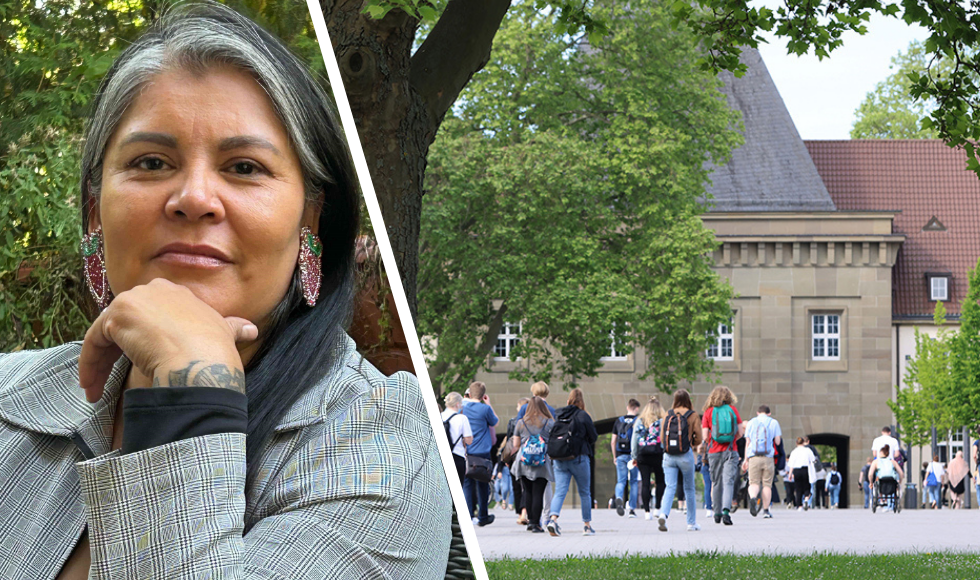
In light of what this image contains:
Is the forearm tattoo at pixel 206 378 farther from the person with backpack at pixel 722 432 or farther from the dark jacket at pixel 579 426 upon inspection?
the person with backpack at pixel 722 432

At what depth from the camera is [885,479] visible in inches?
825

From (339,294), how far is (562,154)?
876 inches

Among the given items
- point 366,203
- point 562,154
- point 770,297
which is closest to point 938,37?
point 366,203

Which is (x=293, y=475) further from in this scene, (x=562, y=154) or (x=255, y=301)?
(x=562, y=154)

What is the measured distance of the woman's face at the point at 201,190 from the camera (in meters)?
1.20

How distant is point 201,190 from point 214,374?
7.8 inches

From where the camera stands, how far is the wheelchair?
21.0 meters

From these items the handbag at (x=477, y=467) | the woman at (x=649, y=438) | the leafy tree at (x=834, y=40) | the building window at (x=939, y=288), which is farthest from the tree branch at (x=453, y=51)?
the building window at (x=939, y=288)

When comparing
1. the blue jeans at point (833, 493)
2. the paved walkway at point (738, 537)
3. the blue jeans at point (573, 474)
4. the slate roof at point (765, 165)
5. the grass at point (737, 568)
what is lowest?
the blue jeans at point (833, 493)

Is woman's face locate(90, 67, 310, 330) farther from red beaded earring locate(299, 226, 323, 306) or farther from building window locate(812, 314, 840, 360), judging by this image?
building window locate(812, 314, 840, 360)

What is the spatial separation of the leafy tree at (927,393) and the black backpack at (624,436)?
22293 millimetres

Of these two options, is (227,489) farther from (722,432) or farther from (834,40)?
(722,432)

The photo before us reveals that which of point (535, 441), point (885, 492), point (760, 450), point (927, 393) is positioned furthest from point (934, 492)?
point (535, 441)

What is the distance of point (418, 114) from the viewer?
403 centimetres
